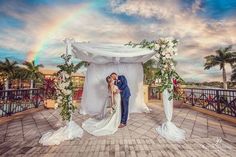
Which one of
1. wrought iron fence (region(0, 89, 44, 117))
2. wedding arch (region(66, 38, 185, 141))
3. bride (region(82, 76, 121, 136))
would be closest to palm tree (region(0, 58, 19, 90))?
wrought iron fence (region(0, 89, 44, 117))

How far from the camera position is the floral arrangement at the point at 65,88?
5.00 m

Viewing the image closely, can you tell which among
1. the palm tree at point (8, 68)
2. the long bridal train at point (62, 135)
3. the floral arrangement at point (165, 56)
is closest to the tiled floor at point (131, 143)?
the long bridal train at point (62, 135)

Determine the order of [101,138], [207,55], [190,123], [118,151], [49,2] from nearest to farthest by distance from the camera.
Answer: [118,151] → [101,138] → [190,123] → [49,2] → [207,55]

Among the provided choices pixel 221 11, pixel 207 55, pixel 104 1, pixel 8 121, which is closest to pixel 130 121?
pixel 8 121

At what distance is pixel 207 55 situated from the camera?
33.1 meters

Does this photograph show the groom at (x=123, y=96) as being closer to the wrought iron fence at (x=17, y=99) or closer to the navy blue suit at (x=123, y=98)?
the navy blue suit at (x=123, y=98)

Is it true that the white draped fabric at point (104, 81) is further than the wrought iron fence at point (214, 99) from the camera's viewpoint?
Yes

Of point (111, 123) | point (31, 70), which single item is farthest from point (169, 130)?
point (31, 70)

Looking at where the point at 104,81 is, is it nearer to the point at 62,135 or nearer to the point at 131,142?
the point at 62,135

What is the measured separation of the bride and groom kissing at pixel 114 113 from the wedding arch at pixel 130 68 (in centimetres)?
94

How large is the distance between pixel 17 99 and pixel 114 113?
204 inches

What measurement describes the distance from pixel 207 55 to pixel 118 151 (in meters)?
33.9

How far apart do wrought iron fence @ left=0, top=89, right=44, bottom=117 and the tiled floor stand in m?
1.53

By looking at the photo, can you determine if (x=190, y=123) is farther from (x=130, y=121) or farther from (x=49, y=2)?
(x=49, y=2)
